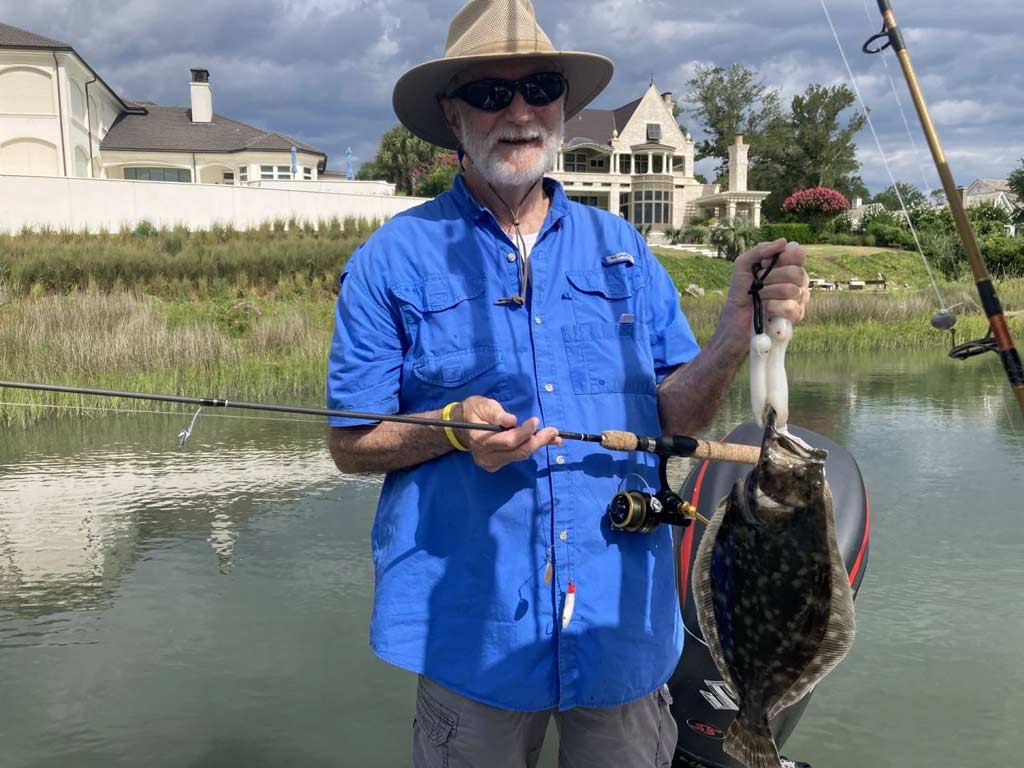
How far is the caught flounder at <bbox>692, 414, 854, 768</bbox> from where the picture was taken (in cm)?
159

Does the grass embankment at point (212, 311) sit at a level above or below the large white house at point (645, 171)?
below

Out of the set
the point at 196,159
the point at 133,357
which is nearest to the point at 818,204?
the point at 196,159

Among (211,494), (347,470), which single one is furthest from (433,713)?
(211,494)

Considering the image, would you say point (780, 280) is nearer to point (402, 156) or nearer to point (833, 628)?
point (833, 628)

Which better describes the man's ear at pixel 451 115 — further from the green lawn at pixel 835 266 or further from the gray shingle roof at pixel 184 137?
the gray shingle roof at pixel 184 137

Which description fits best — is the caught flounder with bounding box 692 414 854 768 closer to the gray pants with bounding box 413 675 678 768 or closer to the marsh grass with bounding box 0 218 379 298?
the gray pants with bounding box 413 675 678 768

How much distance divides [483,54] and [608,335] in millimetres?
742

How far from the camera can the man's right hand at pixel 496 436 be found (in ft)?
5.88

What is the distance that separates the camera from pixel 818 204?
125 ft

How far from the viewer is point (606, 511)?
205 cm

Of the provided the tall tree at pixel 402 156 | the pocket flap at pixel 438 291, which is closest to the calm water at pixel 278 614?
the pocket flap at pixel 438 291

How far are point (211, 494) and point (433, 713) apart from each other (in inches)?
234

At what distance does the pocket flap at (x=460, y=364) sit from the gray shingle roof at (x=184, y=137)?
4107cm

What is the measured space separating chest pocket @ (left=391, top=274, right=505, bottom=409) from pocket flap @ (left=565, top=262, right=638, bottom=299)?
0.25 meters
